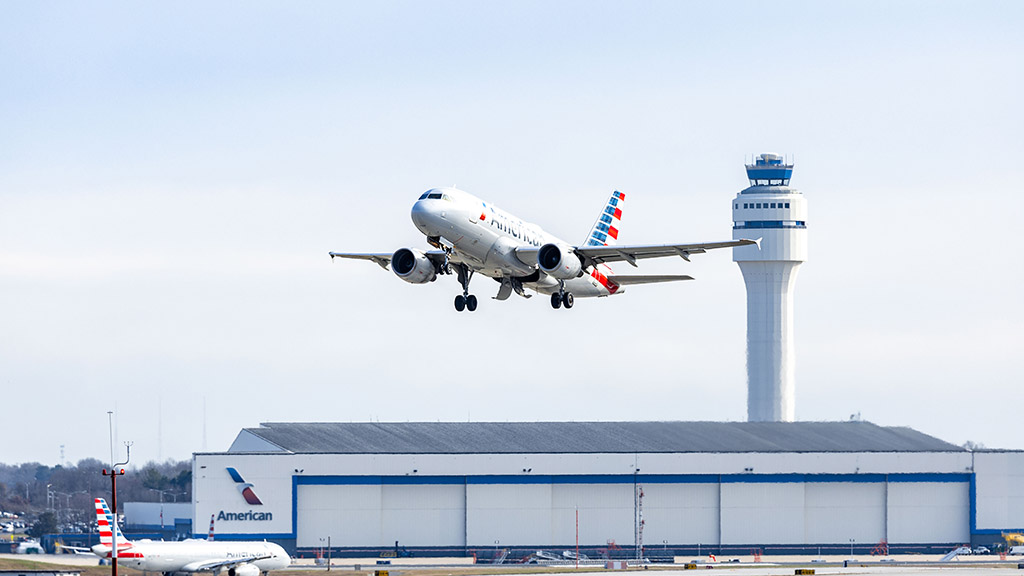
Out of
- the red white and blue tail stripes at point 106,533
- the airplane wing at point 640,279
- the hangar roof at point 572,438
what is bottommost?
the red white and blue tail stripes at point 106,533

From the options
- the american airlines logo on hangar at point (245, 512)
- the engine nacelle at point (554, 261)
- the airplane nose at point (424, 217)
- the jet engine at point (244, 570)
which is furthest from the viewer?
the american airlines logo on hangar at point (245, 512)

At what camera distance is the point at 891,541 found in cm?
16875

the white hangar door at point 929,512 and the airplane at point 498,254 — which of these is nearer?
the airplane at point 498,254

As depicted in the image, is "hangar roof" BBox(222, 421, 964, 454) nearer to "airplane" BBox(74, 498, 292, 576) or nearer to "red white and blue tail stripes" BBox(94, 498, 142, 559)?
"airplane" BBox(74, 498, 292, 576)

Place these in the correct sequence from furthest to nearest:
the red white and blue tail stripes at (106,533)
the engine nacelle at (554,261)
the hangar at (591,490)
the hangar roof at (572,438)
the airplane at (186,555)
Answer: the hangar roof at (572,438) < the hangar at (591,490) < the airplane at (186,555) < the red white and blue tail stripes at (106,533) < the engine nacelle at (554,261)

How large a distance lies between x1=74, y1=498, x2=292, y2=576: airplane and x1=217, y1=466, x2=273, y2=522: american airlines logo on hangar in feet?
87.6

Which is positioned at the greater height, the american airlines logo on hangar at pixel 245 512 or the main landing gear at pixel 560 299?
the main landing gear at pixel 560 299

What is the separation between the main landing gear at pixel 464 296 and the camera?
88.5 metres

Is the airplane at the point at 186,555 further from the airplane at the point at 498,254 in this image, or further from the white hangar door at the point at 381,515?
the airplane at the point at 498,254

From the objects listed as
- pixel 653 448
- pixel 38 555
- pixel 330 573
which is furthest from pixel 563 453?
pixel 38 555

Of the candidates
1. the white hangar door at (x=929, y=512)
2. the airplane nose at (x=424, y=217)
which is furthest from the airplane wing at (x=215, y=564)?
the white hangar door at (x=929, y=512)

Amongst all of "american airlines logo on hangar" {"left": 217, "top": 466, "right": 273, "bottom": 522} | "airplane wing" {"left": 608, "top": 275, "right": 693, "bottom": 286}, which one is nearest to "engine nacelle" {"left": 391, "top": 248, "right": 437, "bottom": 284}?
"airplane wing" {"left": 608, "top": 275, "right": 693, "bottom": 286}

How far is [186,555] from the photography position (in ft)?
395

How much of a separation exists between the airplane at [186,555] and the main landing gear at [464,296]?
3785 centimetres
